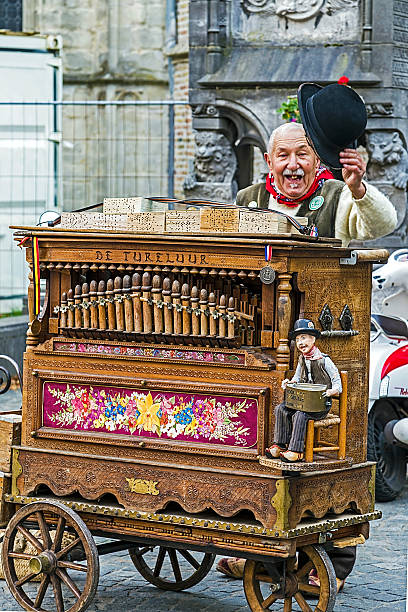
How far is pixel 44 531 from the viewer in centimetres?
546

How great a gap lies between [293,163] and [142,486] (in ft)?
5.13

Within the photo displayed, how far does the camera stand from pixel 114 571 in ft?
20.8

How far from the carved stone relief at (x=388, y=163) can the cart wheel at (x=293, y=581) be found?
548 centimetres

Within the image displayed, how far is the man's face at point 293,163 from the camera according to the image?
5.69 m

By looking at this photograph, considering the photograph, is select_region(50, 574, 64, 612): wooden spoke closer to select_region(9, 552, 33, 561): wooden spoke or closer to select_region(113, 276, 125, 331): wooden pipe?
select_region(9, 552, 33, 561): wooden spoke

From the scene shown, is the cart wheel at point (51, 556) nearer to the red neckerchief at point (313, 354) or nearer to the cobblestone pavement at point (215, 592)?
the cobblestone pavement at point (215, 592)

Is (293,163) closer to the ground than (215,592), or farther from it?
farther from it

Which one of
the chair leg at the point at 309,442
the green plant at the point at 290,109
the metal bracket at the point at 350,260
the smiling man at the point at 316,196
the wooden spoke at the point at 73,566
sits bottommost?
the wooden spoke at the point at 73,566

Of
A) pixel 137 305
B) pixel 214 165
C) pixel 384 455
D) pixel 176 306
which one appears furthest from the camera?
pixel 214 165

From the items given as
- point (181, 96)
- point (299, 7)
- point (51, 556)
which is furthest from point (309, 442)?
point (181, 96)

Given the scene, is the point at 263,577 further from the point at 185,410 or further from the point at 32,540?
the point at 32,540

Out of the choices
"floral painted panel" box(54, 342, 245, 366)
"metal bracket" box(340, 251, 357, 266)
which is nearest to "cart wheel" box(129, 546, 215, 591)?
"floral painted panel" box(54, 342, 245, 366)

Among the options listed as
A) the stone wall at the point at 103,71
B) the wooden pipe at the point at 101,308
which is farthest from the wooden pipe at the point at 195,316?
the stone wall at the point at 103,71

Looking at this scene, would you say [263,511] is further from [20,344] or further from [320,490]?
[20,344]
